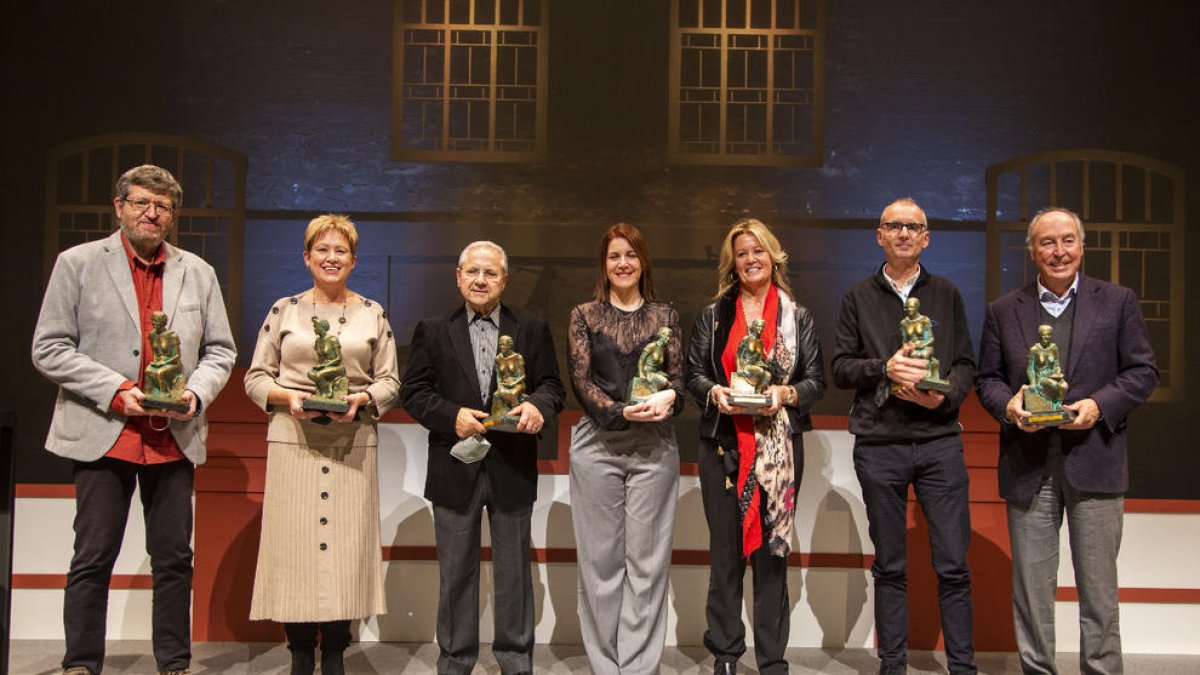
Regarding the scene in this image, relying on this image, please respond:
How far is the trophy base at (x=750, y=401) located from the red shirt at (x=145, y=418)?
2022mm

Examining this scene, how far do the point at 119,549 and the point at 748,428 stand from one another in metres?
2.35

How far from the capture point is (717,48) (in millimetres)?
5156

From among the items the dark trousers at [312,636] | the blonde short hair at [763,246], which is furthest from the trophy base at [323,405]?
the blonde short hair at [763,246]

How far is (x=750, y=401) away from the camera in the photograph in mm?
3238

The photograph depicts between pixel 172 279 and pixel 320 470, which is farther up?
pixel 172 279

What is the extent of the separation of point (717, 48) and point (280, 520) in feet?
11.4

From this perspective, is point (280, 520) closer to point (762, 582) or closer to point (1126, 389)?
point (762, 582)

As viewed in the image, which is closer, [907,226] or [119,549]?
[119,549]

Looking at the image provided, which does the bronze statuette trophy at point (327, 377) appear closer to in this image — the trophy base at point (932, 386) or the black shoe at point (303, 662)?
the black shoe at point (303, 662)

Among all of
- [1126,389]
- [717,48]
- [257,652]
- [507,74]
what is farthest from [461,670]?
[717,48]

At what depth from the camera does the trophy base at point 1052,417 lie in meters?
3.13

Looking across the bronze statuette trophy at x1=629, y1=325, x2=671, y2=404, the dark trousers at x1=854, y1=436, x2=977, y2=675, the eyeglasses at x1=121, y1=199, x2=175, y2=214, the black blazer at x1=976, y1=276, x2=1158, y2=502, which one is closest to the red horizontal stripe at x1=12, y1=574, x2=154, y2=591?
the eyeglasses at x1=121, y1=199, x2=175, y2=214

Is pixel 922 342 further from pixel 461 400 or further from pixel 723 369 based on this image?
pixel 461 400

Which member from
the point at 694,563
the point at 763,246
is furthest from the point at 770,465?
the point at 694,563
